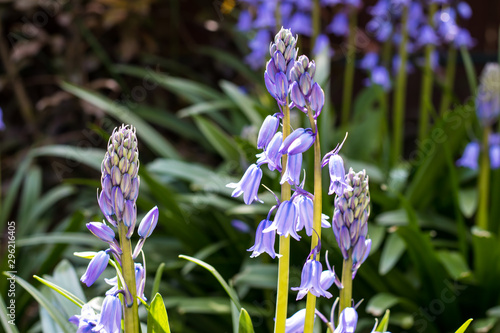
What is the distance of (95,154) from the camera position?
10.1 feet

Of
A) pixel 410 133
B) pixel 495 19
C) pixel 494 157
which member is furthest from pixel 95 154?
pixel 495 19

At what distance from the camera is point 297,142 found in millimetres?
1021

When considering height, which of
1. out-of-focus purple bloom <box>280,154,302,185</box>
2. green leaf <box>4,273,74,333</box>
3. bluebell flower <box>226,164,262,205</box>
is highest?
out-of-focus purple bloom <box>280,154,302,185</box>

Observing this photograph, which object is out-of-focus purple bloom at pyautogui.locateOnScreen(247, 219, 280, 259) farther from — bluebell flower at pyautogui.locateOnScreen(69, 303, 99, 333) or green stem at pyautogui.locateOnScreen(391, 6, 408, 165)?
green stem at pyautogui.locateOnScreen(391, 6, 408, 165)

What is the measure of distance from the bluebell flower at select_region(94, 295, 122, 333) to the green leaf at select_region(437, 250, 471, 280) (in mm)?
1676

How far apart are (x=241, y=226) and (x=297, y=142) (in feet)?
5.61

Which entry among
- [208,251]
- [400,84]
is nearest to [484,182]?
[400,84]

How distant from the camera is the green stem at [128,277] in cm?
109

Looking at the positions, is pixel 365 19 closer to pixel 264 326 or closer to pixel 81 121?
pixel 81 121

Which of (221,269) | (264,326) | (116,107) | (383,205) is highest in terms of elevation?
(116,107)

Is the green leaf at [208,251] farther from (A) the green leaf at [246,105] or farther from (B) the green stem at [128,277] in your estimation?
(B) the green stem at [128,277]

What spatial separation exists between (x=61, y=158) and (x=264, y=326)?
2.21m

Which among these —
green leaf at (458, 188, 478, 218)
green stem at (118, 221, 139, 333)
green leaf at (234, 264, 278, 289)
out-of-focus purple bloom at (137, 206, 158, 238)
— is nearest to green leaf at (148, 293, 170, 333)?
green stem at (118, 221, 139, 333)

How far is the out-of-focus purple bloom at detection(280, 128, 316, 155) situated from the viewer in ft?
3.34
